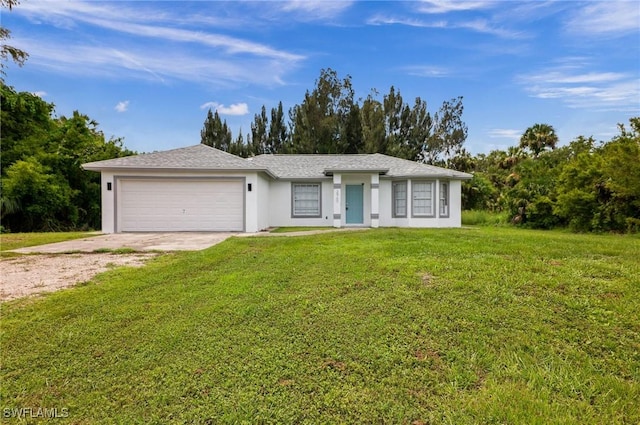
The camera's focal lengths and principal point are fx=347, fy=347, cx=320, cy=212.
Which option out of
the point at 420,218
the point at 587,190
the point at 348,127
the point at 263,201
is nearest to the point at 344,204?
the point at 420,218

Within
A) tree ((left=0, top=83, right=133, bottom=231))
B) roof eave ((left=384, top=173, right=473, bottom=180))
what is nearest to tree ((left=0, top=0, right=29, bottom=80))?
tree ((left=0, top=83, right=133, bottom=231))

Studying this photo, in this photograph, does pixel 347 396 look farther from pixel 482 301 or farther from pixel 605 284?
pixel 605 284

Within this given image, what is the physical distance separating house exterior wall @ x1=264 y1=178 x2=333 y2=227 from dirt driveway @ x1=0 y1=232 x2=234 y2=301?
7.05 m

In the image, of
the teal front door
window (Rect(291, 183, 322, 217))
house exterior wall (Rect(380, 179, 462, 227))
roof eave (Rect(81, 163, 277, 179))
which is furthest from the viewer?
window (Rect(291, 183, 322, 217))

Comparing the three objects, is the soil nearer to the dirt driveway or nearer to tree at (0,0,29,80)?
the dirt driveway

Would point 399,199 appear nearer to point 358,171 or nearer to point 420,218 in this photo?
point 420,218

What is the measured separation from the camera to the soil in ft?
17.2

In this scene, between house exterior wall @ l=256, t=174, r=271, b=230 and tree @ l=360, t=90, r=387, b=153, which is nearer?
house exterior wall @ l=256, t=174, r=271, b=230

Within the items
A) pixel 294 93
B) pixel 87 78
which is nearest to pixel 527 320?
pixel 87 78

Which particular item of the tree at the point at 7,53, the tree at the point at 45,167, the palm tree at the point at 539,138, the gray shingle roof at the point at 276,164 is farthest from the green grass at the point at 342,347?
the palm tree at the point at 539,138

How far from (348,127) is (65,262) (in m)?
27.2

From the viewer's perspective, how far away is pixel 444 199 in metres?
16.8

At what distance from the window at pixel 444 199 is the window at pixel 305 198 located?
5.95 metres

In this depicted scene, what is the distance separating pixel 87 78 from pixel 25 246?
36.6 feet
